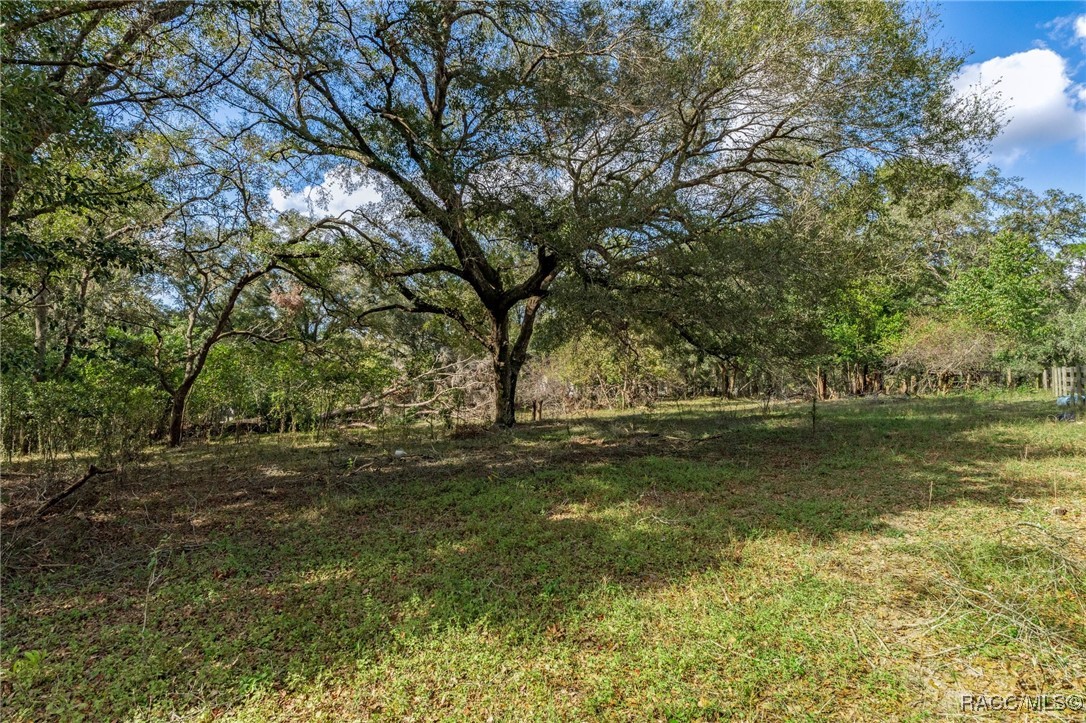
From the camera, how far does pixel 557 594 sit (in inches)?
119

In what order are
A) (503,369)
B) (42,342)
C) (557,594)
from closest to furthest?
(557,594)
(42,342)
(503,369)

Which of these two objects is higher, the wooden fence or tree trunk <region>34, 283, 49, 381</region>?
tree trunk <region>34, 283, 49, 381</region>

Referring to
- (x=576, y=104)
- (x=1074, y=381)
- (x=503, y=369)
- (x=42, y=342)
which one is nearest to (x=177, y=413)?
(x=42, y=342)

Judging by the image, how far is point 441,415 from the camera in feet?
31.3

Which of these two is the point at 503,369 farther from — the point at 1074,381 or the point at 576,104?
the point at 1074,381

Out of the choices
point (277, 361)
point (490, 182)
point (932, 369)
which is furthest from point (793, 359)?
point (932, 369)

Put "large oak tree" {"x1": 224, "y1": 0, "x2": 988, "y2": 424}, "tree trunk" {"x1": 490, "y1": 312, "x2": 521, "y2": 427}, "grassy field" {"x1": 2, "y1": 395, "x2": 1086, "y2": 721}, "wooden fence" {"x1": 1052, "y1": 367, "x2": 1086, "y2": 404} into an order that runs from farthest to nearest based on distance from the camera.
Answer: "tree trunk" {"x1": 490, "y1": 312, "x2": 521, "y2": 427} → "wooden fence" {"x1": 1052, "y1": 367, "x2": 1086, "y2": 404} → "large oak tree" {"x1": 224, "y1": 0, "x2": 988, "y2": 424} → "grassy field" {"x1": 2, "y1": 395, "x2": 1086, "y2": 721}

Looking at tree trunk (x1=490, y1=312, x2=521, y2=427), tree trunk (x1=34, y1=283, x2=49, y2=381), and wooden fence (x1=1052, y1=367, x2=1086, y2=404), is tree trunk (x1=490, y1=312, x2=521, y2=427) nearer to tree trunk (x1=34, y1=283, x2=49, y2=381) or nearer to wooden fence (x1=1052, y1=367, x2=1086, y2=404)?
tree trunk (x1=34, y1=283, x2=49, y2=381)

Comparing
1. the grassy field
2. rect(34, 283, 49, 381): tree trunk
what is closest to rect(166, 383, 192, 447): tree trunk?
the grassy field

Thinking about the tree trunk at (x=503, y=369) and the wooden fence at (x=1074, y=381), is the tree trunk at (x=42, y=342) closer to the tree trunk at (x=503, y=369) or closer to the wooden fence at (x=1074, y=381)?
the tree trunk at (x=503, y=369)

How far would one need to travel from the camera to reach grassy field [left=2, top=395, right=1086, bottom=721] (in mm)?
2150

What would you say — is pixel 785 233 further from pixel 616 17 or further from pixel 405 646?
pixel 405 646

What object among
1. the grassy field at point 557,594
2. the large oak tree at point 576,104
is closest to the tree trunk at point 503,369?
the large oak tree at point 576,104

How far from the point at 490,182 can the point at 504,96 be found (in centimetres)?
107
